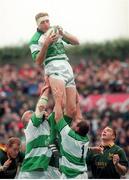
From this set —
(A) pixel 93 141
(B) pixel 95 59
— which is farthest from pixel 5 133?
(B) pixel 95 59

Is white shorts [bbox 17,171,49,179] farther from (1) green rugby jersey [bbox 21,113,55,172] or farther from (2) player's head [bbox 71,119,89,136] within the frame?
(2) player's head [bbox 71,119,89,136]

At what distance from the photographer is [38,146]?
1339 cm

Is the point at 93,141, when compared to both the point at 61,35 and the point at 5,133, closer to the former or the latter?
the point at 5,133

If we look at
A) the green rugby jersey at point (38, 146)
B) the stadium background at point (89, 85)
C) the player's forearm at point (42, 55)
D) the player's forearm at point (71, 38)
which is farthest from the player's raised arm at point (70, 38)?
the stadium background at point (89, 85)

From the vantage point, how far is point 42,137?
1341 centimetres

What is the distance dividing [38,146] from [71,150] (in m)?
0.57

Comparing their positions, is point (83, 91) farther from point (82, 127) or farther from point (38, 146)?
point (82, 127)

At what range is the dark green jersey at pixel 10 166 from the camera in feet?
44.7

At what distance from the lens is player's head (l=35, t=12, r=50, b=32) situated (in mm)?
13469

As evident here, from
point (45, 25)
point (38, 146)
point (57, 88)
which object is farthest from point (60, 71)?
point (38, 146)

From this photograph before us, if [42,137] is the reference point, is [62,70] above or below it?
above

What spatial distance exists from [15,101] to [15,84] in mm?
2983

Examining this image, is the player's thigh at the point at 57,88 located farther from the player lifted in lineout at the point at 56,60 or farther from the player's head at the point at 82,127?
the player's head at the point at 82,127

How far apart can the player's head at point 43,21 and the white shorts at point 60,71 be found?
1.72 feet
